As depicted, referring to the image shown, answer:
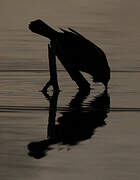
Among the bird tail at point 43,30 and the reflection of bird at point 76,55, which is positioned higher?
the bird tail at point 43,30

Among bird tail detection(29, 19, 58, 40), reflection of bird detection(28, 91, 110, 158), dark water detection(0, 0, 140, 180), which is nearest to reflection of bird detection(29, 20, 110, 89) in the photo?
bird tail detection(29, 19, 58, 40)

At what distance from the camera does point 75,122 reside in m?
14.1

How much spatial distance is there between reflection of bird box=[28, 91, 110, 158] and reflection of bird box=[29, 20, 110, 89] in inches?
24.1

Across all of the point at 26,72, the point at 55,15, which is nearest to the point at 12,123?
the point at 26,72

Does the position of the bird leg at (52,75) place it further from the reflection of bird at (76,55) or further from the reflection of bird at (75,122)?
the reflection of bird at (75,122)

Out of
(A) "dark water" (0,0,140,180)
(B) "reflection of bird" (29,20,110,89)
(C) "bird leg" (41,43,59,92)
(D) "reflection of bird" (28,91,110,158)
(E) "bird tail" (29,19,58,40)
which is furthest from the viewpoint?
(B) "reflection of bird" (29,20,110,89)

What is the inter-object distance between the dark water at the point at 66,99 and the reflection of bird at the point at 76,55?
0.33 metres

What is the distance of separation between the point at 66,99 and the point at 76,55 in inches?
52.9

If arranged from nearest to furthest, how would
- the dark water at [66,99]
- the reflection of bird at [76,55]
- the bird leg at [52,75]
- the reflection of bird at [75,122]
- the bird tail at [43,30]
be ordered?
1. the dark water at [66,99]
2. the reflection of bird at [75,122]
3. the bird leg at [52,75]
4. the bird tail at [43,30]
5. the reflection of bird at [76,55]

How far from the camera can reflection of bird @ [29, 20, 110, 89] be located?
57.0ft

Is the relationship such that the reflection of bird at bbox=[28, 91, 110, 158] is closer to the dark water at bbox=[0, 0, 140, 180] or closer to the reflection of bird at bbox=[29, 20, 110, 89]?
the dark water at bbox=[0, 0, 140, 180]

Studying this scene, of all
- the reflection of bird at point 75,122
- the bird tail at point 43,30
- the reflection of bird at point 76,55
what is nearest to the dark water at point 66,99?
the reflection of bird at point 75,122

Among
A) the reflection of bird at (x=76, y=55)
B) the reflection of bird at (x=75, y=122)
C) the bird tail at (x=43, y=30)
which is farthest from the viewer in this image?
the reflection of bird at (x=76, y=55)

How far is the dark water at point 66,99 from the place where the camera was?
11197 mm
